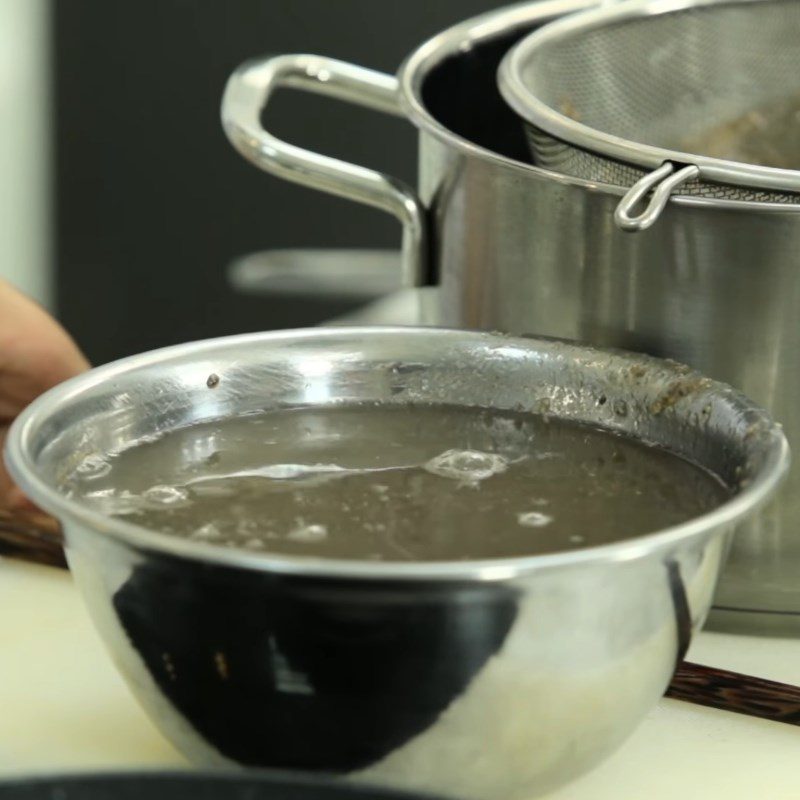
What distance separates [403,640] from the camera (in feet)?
1.85

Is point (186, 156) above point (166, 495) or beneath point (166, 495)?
beneath

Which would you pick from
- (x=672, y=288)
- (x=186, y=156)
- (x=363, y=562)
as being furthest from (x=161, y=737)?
(x=186, y=156)

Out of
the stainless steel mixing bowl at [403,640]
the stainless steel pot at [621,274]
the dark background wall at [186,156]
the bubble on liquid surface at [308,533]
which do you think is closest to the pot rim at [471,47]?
the stainless steel pot at [621,274]

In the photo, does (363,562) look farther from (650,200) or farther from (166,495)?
(650,200)

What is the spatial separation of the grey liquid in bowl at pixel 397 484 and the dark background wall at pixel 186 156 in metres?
1.62

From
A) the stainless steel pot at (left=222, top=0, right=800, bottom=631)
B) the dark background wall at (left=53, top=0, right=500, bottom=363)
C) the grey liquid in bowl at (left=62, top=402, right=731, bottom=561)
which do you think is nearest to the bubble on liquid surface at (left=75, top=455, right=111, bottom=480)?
the grey liquid in bowl at (left=62, top=402, right=731, bottom=561)

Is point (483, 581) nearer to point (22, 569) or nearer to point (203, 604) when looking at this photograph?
point (203, 604)

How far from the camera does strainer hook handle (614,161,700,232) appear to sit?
2.40 feet

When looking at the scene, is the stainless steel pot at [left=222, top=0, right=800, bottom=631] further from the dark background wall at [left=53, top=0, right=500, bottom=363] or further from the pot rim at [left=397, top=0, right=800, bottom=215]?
the dark background wall at [left=53, top=0, right=500, bottom=363]

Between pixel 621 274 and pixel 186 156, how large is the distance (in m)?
1.79

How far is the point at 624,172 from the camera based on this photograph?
33.6 inches

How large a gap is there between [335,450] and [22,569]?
24cm

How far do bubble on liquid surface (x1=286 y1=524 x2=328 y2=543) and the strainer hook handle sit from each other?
0.21m

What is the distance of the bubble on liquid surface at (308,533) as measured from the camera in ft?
2.11
